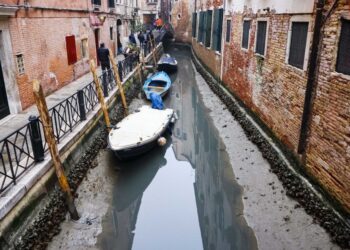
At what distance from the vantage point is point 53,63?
10391 mm

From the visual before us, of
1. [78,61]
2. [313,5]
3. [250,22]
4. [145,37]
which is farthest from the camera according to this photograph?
[145,37]

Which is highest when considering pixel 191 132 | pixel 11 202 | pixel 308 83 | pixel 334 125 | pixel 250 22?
pixel 250 22

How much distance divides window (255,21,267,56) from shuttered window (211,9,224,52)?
17.2 feet

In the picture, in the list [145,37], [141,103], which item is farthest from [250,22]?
[145,37]

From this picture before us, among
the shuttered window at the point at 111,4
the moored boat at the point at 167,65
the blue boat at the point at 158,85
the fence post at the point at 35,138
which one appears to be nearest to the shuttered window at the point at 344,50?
the fence post at the point at 35,138

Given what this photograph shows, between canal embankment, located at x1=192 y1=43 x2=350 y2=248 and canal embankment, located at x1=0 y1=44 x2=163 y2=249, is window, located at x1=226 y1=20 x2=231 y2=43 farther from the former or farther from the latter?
canal embankment, located at x1=0 y1=44 x2=163 y2=249

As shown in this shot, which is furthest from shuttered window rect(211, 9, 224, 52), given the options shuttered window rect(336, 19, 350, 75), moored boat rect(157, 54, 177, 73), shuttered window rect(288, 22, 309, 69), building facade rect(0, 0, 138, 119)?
shuttered window rect(336, 19, 350, 75)

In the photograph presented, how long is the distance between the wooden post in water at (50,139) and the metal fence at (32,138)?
1.04 ft

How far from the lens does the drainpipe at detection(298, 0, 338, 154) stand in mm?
5430

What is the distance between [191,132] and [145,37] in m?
14.1

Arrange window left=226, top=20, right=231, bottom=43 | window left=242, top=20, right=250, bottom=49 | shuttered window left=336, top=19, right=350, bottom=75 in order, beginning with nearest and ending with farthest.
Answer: shuttered window left=336, top=19, right=350, bottom=75
window left=242, top=20, right=250, bottom=49
window left=226, top=20, right=231, bottom=43

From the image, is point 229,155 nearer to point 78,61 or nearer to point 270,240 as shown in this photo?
point 270,240

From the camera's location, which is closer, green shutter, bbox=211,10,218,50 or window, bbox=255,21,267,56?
window, bbox=255,21,267,56

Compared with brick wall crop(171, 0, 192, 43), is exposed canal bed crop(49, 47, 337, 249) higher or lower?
lower
